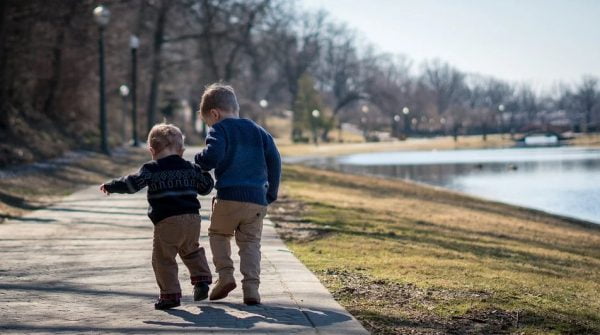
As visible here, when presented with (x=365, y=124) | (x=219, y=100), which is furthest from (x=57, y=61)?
(x=365, y=124)

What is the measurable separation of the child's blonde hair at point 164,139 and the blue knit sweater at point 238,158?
18 cm

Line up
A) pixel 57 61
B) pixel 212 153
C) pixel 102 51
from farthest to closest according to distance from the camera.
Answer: pixel 57 61 < pixel 102 51 < pixel 212 153

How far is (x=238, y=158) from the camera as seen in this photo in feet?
19.4

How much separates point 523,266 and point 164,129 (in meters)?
5.18

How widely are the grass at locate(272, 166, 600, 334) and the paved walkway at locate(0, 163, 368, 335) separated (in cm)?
30

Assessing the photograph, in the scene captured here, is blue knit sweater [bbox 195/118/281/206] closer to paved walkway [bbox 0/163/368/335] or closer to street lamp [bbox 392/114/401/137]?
paved walkway [bbox 0/163/368/335]

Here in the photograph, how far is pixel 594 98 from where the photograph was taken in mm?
148875

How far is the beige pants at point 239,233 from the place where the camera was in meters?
5.93

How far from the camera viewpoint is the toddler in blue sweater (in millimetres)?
5875

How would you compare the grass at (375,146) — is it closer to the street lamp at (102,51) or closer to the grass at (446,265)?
the street lamp at (102,51)

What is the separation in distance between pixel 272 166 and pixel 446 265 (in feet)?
10.3

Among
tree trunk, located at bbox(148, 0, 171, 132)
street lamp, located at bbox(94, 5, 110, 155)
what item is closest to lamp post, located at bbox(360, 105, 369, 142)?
tree trunk, located at bbox(148, 0, 171, 132)

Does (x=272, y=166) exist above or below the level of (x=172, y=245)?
above

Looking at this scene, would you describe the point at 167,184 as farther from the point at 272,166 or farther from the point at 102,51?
the point at 102,51
